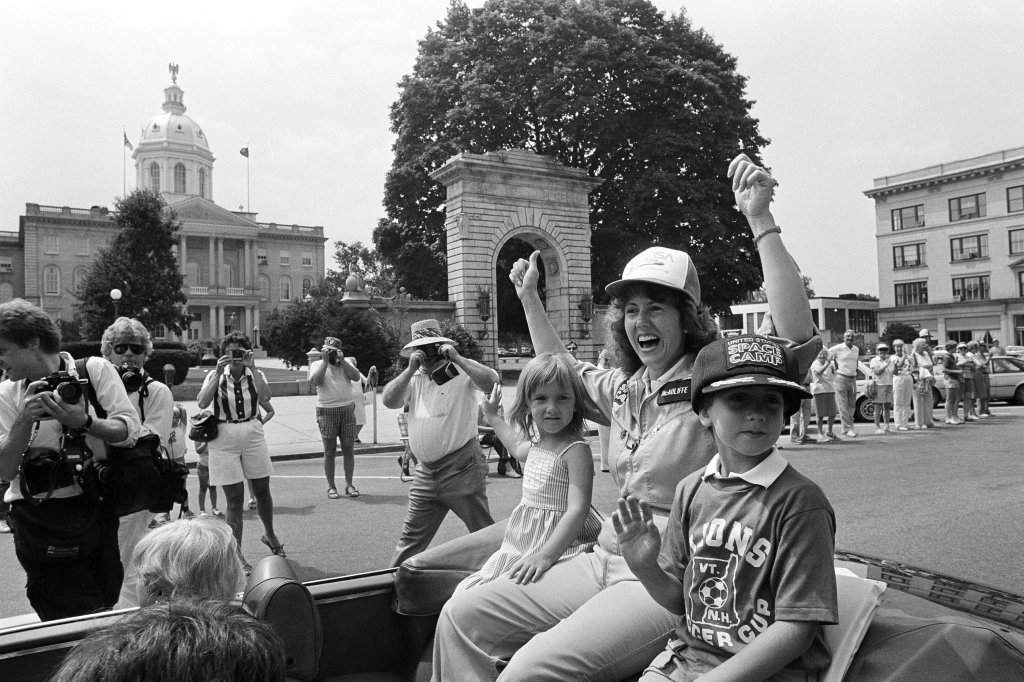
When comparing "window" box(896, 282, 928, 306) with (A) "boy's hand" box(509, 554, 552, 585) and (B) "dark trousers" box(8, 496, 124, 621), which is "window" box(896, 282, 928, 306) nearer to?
(A) "boy's hand" box(509, 554, 552, 585)

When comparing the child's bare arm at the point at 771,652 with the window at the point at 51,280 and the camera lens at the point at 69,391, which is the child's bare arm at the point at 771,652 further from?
the window at the point at 51,280

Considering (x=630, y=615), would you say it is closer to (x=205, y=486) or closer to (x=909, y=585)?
(x=909, y=585)

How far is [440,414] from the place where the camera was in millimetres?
5094

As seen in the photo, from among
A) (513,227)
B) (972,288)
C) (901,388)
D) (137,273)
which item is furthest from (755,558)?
(972,288)

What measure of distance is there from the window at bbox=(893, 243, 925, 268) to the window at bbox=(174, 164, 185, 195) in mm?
83495

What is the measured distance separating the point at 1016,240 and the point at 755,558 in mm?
68852

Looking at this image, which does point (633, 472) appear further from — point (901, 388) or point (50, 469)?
point (901, 388)

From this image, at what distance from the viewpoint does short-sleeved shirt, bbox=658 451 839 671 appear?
5.61ft

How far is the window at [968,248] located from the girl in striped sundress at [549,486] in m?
68.6

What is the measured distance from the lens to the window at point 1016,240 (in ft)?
188

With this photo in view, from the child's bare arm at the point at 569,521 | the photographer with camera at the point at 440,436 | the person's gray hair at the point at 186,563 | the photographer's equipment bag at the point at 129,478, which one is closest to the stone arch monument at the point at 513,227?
the photographer with camera at the point at 440,436

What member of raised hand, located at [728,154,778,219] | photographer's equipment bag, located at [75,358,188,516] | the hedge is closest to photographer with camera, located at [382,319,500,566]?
photographer's equipment bag, located at [75,358,188,516]

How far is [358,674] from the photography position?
277cm

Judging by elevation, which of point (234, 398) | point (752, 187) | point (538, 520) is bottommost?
point (538, 520)
